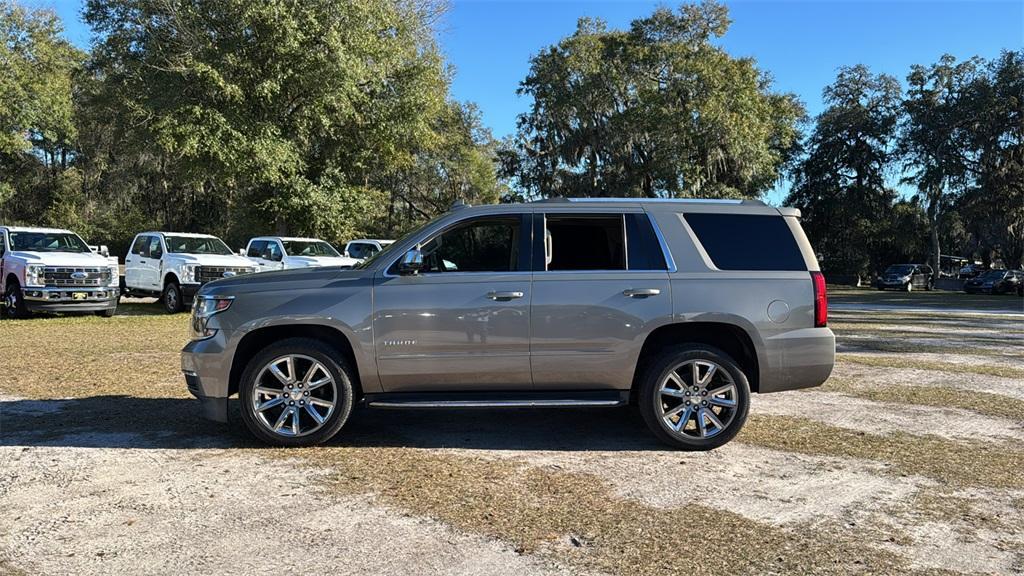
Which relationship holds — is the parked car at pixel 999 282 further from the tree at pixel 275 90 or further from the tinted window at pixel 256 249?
the tinted window at pixel 256 249

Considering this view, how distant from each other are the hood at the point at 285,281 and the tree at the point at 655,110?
30.6 metres

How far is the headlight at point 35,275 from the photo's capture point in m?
14.2

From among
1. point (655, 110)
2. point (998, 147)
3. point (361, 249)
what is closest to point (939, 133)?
point (998, 147)

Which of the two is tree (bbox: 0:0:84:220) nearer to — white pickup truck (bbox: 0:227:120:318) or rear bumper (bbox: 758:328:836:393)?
white pickup truck (bbox: 0:227:120:318)

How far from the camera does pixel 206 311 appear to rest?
5504 millimetres

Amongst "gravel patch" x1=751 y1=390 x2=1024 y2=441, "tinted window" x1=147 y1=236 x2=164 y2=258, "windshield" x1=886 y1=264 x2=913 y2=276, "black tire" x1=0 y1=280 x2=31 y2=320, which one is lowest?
"gravel patch" x1=751 y1=390 x2=1024 y2=441

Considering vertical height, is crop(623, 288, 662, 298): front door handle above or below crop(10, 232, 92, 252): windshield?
below

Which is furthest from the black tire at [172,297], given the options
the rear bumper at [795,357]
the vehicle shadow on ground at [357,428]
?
the rear bumper at [795,357]

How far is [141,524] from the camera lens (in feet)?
13.0

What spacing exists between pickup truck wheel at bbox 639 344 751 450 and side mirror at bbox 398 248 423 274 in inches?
76.2

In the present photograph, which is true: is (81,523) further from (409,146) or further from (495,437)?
(409,146)

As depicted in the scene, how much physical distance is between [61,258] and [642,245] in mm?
13662

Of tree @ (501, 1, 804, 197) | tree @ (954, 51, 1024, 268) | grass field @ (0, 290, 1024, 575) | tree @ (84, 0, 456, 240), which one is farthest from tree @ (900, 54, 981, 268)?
grass field @ (0, 290, 1024, 575)

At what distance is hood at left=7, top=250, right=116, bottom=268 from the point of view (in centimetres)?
1433
